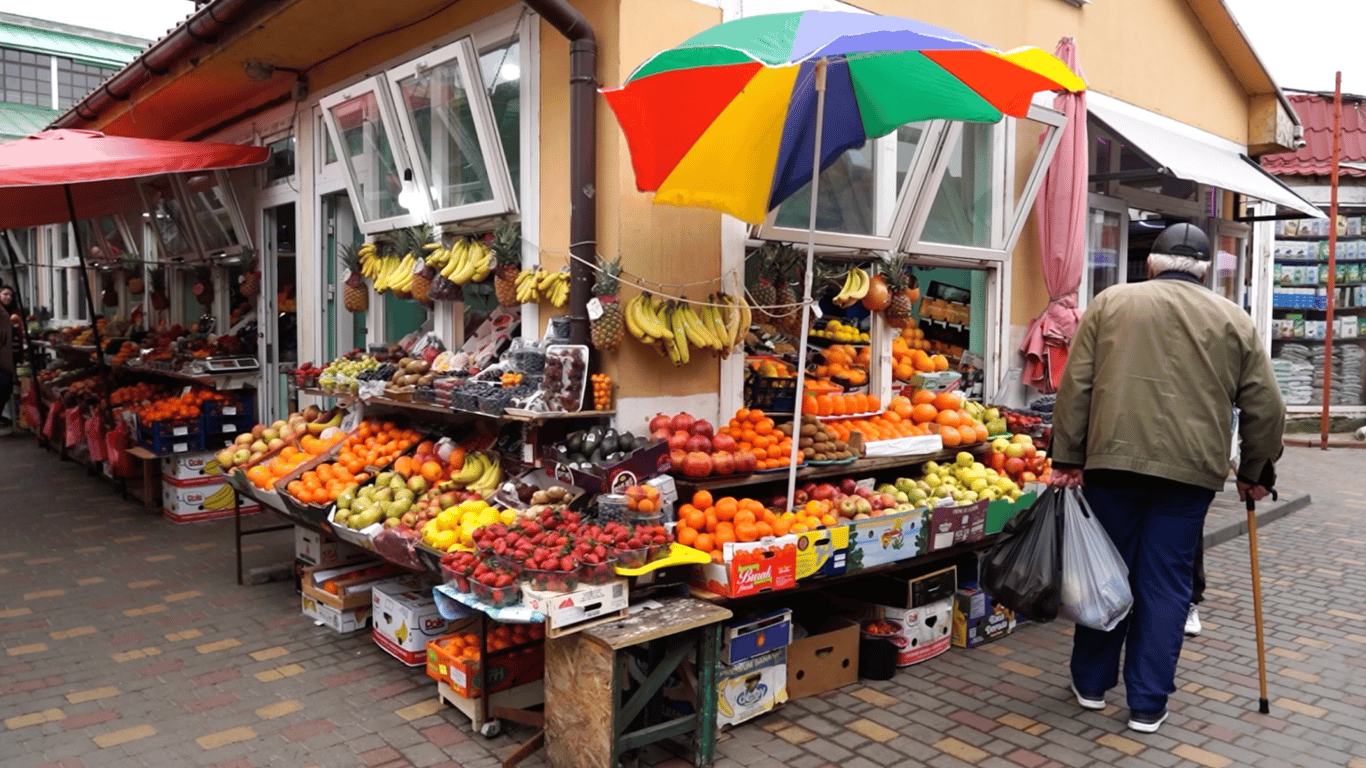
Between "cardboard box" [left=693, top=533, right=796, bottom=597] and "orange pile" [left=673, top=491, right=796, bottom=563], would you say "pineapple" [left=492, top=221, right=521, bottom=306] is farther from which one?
"cardboard box" [left=693, top=533, right=796, bottom=597]

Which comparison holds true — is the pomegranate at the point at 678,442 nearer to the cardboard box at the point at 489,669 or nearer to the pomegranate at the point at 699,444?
the pomegranate at the point at 699,444

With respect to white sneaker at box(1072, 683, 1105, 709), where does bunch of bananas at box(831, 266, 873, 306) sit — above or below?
above

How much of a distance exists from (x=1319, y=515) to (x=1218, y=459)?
247 inches

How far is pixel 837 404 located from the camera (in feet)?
19.2

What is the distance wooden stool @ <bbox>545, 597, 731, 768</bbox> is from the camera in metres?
3.59

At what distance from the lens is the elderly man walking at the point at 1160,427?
404 cm

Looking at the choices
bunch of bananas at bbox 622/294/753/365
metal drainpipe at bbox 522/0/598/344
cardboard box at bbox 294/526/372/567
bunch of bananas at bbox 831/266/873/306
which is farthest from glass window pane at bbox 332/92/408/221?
bunch of bananas at bbox 831/266/873/306

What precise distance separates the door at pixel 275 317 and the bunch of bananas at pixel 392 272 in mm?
2496

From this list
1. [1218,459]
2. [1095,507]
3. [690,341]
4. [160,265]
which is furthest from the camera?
[160,265]

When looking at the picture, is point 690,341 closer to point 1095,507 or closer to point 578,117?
point 578,117

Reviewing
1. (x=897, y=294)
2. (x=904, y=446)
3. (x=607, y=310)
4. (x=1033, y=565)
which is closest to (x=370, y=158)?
(x=607, y=310)

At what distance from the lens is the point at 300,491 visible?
219 inches

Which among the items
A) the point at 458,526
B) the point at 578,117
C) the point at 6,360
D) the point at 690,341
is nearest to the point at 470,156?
the point at 578,117

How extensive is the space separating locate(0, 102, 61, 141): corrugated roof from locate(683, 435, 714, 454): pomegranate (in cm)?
2008
